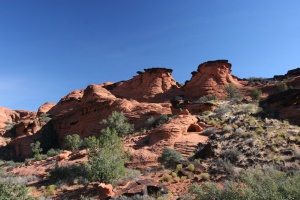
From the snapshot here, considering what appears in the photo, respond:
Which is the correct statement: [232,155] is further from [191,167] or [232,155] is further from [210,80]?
[210,80]

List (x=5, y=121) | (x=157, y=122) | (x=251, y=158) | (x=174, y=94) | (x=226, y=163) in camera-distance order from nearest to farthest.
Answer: (x=226, y=163)
(x=251, y=158)
(x=157, y=122)
(x=174, y=94)
(x=5, y=121)

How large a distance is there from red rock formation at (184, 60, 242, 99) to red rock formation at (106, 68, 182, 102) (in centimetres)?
265

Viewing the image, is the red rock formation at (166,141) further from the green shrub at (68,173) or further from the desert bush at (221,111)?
the green shrub at (68,173)

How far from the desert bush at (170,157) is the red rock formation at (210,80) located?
25623 mm

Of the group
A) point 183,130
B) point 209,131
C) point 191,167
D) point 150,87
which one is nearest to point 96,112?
point 150,87

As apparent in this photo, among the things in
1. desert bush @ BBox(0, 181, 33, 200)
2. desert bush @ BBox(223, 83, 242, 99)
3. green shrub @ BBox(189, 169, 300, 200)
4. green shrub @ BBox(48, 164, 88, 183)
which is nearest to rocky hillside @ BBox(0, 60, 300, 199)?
desert bush @ BBox(223, 83, 242, 99)

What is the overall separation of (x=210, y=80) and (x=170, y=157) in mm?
28519

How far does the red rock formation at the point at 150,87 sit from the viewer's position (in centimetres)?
4516

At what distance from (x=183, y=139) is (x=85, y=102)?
79.2 feet

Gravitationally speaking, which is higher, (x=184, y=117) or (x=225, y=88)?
(x=225, y=88)

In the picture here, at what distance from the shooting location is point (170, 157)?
1781cm

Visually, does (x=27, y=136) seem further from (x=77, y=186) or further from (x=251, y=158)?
(x=251, y=158)

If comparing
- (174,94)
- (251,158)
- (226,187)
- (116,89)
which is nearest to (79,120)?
(116,89)

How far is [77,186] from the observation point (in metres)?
15.7
